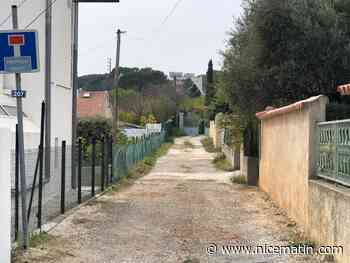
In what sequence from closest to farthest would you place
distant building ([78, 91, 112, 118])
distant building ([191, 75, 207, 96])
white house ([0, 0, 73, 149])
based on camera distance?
white house ([0, 0, 73, 149]) < distant building ([78, 91, 112, 118]) < distant building ([191, 75, 207, 96])

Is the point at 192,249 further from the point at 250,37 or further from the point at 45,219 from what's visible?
the point at 250,37

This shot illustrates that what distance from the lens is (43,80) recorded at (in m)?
16.2

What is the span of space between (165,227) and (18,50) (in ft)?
13.9

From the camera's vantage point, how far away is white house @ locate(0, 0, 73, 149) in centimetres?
1431

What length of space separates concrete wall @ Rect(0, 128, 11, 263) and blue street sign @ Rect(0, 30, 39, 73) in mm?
964

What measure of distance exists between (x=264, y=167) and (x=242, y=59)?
12.8 feet

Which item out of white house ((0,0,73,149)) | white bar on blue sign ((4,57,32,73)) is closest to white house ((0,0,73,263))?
white house ((0,0,73,149))

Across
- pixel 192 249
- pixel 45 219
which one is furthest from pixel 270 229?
pixel 45 219

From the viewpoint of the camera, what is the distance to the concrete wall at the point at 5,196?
270 inches

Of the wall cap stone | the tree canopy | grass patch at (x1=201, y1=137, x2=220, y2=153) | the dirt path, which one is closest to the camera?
the dirt path

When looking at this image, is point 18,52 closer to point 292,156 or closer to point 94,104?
point 292,156

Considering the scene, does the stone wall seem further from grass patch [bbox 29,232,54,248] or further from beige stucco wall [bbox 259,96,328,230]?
grass patch [bbox 29,232,54,248]

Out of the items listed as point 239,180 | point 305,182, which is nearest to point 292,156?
point 305,182

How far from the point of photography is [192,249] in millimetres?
8477
